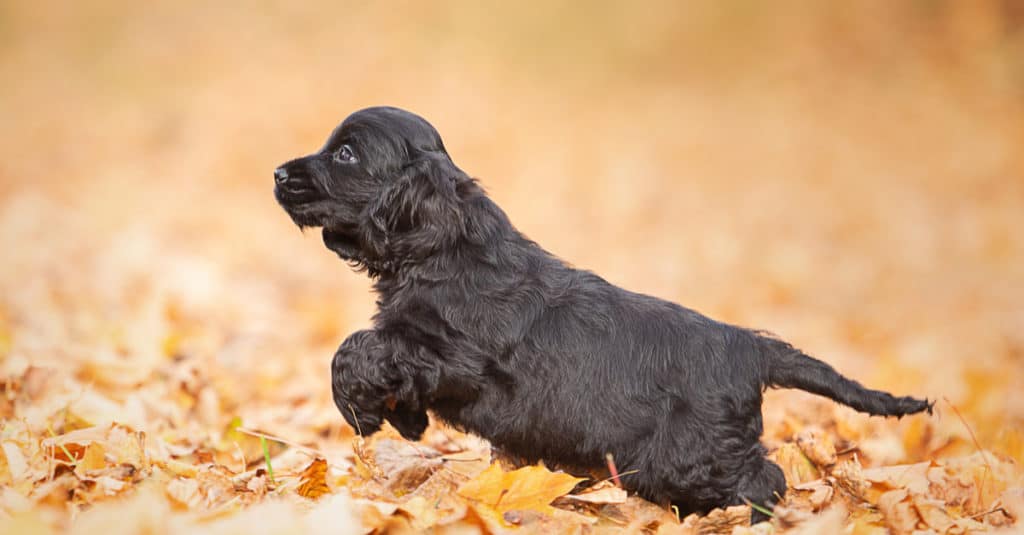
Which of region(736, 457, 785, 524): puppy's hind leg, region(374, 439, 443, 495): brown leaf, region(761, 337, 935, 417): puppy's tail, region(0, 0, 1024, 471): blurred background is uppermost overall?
region(0, 0, 1024, 471): blurred background

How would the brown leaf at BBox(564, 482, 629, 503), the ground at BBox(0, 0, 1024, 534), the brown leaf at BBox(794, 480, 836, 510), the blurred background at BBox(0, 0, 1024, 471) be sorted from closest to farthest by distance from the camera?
the brown leaf at BBox(564, 482, 629, 503) < the ground at BBox(0, 0, 1024, 534) < the brown leaf at BBox(794, 480, 836, 510) < the blurred background at BBox(0, 0, 1024, 471)

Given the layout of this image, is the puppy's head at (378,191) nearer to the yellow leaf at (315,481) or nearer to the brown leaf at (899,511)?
the yellow leaf at (315,481)

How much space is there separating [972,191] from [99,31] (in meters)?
11.9

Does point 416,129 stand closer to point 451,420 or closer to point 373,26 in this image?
point 451,420

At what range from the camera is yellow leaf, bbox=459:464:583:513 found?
3221mm

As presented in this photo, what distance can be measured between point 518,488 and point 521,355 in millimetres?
498

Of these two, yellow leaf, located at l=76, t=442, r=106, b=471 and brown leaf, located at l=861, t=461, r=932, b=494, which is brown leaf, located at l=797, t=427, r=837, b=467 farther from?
yellow leaf, located at l=76, t=442, r=106, b=471

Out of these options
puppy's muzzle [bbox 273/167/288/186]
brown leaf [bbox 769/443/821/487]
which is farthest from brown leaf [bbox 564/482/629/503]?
puppy's muzzle [bbox 273/167/288/186]

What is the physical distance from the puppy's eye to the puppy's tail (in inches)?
62.6

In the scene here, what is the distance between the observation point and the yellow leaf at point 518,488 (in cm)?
322

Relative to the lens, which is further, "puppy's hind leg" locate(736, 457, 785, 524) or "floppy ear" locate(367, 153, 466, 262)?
"floppy ear" locate(367, 153, 466, 262)

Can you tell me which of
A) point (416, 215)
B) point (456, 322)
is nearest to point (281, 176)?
point (416, 215)

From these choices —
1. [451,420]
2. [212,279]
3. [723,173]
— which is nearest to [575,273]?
[451,420]

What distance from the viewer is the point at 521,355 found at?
3562mm
